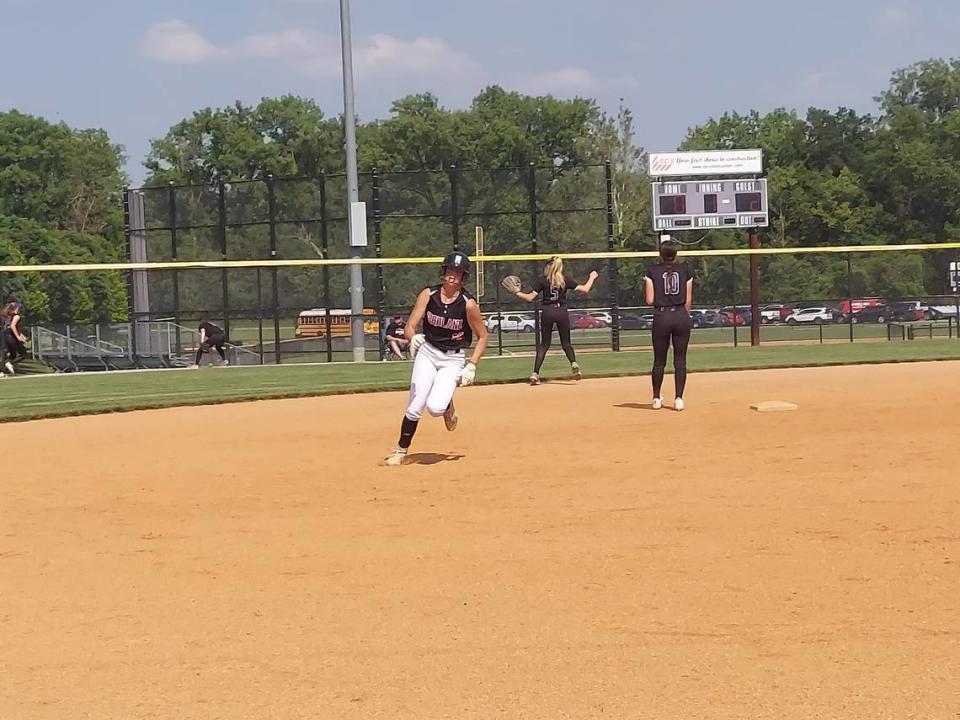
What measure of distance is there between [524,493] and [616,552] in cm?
190

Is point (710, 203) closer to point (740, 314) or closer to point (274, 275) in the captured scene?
point (740, 314)

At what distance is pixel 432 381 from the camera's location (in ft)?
32.6

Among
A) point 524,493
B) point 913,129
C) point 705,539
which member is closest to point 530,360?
point 524,493

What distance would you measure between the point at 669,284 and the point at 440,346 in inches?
148

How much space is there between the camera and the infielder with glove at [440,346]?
985 cm

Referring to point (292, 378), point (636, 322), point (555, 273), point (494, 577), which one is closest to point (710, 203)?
point (636, 322)

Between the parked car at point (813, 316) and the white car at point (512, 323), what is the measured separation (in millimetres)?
8083

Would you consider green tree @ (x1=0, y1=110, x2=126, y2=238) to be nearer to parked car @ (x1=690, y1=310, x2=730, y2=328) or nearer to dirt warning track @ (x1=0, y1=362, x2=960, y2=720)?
parked car @ (x1=690, y1=310, x2=730, y2=328)

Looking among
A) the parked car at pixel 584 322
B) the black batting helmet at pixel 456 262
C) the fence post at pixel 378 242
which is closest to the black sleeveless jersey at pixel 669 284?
the black batting helmet at pixel 456 262

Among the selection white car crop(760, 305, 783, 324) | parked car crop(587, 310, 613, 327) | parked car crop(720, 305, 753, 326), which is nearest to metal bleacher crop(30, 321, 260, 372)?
parked car crop(587, 310, 613, 327)

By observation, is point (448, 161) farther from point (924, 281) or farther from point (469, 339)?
point (469, 339)

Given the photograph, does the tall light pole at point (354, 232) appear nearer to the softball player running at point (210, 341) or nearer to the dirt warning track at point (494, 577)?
the softball player running at point (210, 341)

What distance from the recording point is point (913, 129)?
3752 inches

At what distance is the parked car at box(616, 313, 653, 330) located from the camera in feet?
117
